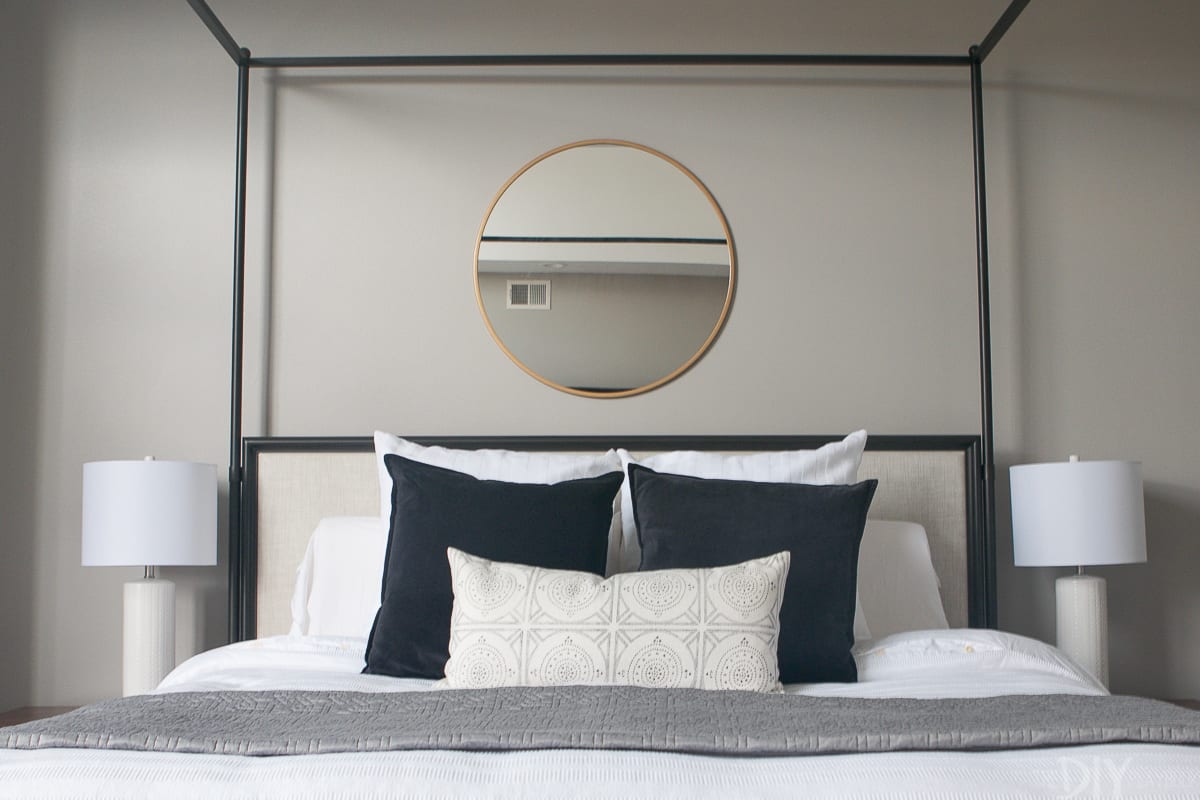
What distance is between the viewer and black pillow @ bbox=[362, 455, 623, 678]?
7.29 ft

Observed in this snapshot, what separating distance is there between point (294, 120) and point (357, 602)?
4.83 ft

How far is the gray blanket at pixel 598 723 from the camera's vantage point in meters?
1.37

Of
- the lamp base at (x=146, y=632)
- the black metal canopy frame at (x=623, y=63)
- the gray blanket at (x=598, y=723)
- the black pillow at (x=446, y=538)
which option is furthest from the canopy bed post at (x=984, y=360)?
the lamp base at (x=146, y=632)

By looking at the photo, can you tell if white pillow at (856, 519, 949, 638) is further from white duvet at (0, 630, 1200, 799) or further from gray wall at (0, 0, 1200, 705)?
white duvet at (0, 630, 1200, 799)

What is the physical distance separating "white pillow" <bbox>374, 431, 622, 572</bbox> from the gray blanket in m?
1.04

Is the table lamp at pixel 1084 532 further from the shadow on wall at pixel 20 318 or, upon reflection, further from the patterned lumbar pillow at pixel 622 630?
the shadow on wall at pixel 20 318

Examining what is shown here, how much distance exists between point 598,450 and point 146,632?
1280mm

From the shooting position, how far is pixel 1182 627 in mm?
3170

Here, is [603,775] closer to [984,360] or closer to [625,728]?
[625,728]

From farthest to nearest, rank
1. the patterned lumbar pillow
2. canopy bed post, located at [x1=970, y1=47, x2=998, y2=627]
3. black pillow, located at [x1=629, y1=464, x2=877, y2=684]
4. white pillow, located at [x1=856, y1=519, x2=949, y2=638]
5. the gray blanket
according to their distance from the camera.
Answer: canopy bed post, located at [x1=970, y1=47, x2=998, y2=627] → white pillow, located at [x1=856, y1=519, x2=949, y2=638] → black pillow, located at [x1=629, y1=464, x2=877, y2=684] → the patterned lumbar pillow → the gray blanket

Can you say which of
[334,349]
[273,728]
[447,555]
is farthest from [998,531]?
[273,728]

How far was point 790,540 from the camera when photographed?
232 centimetres

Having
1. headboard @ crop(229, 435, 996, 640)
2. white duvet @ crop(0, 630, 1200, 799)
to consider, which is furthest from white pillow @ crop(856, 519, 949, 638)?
white duvet @ crop(0, 630, 1200, 799)

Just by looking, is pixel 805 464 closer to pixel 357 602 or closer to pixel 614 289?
pixel 614 289
